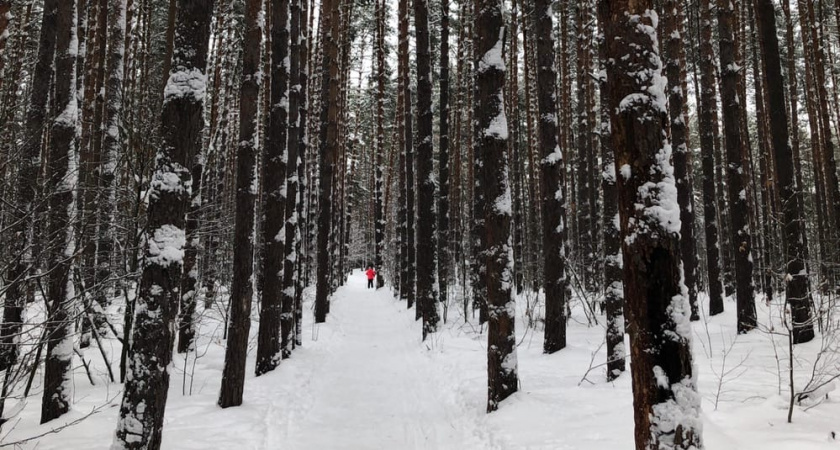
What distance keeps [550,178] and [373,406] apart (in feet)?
16.2

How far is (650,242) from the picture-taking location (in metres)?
2.92

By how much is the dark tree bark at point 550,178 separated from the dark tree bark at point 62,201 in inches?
275

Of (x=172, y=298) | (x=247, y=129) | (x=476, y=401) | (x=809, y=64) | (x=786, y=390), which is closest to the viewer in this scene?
(x=172, y=298)

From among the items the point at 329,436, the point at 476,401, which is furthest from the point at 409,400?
the point at 329,436

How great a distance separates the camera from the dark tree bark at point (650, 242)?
9.31 ft

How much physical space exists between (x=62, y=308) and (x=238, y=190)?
9.99ft

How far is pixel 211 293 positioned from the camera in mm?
10844

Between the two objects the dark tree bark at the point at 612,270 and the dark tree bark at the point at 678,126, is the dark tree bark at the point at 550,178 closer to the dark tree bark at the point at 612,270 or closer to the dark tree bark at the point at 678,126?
the dark tree bark at the point at 612,270

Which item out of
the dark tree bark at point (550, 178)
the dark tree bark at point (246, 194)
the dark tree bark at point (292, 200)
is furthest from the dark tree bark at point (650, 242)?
the dark tree bark at point (292, 200)

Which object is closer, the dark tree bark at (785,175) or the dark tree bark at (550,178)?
the dark tree bark at (785,175)

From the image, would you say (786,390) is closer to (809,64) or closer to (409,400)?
(409,400)

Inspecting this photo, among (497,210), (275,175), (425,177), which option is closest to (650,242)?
(497,210)

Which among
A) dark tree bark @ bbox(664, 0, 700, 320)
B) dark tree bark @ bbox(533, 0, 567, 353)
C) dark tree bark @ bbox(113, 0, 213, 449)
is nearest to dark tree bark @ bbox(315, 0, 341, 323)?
dark tree bark @ bbox(533, 0, 567, 353)

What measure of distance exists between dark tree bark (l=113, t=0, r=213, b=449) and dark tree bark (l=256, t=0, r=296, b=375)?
146 inches
